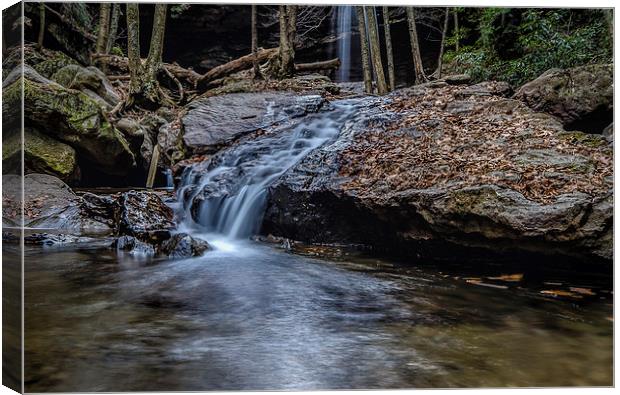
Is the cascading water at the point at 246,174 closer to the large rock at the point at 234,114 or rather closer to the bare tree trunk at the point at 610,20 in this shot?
the large rock at the point at 234,114

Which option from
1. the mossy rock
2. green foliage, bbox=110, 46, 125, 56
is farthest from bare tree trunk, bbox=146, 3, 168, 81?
the mossy rock

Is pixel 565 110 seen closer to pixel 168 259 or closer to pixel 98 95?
pixel 168 259

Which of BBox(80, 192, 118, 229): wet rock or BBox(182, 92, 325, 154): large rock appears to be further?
BBox(182, 92, 325, 154): large rock

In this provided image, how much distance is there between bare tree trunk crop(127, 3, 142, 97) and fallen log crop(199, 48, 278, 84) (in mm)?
569

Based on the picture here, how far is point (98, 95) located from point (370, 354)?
12.4 feet

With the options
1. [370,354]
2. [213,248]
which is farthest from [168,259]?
[370,354]

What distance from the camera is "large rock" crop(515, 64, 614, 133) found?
3064mm

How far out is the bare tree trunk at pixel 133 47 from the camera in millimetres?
3164

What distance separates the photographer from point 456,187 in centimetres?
322

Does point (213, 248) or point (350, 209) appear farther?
point (350, 209)

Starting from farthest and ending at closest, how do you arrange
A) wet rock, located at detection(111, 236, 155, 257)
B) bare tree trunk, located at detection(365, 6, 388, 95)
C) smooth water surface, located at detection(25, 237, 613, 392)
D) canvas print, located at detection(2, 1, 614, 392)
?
bare tree trunk, located at detection(365, 6, 388, 95) → wet rock, located at detection(111, 236, 155, 257) → canvas print, located at detection(2, 1, 614, 392) → smooth water surface, located at detection(25, 237, 613, 392)

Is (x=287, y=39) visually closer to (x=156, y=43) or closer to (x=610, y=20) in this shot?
(x=156, y=43)

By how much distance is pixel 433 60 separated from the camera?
388cm

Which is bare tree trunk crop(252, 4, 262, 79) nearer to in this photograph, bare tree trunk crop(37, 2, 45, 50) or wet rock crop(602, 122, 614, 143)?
bare tree trunk crop(37, 2, 45, 50)
